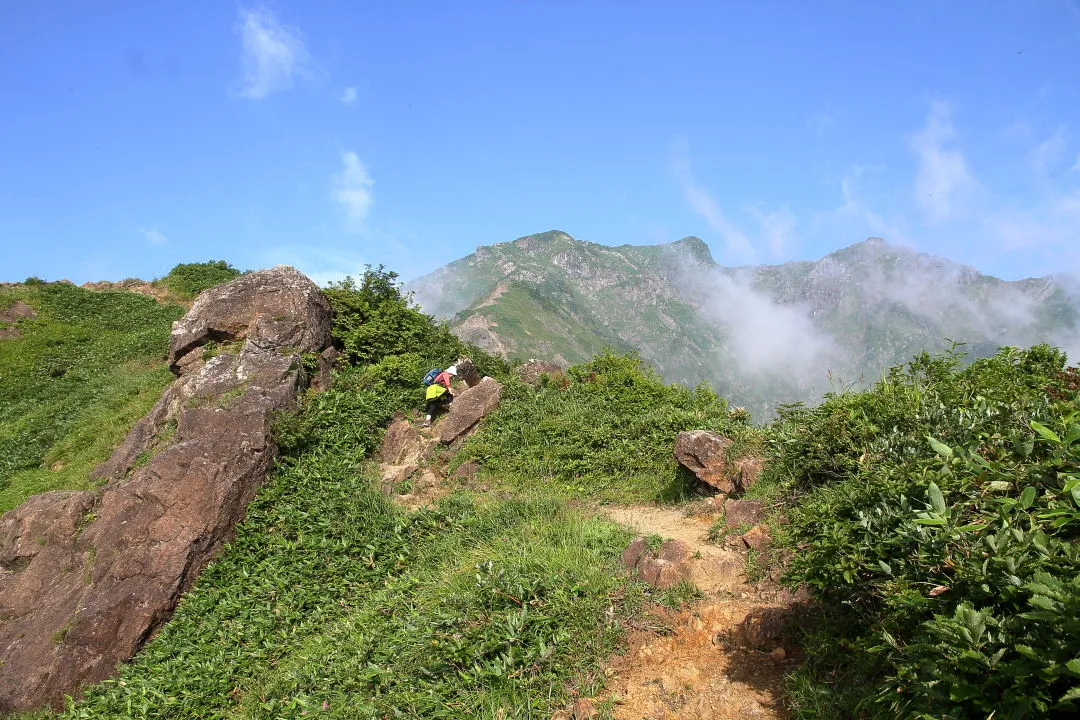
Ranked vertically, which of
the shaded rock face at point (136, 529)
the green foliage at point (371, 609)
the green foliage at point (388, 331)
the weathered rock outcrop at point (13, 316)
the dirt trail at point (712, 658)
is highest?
the weathered rock outcrop at point (13, 316)

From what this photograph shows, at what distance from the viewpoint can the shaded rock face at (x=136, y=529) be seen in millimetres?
7289

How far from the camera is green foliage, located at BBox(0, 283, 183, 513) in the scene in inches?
500

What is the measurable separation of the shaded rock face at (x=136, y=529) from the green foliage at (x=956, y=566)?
25.9 ft

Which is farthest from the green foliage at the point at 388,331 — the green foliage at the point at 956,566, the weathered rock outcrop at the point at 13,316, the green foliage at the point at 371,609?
the weathered rock outcrop at the point at 13,316

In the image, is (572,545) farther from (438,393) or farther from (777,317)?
(777,317)

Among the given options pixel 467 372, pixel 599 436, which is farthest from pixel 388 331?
pixel 599 436

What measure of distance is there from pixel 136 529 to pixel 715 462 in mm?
8158

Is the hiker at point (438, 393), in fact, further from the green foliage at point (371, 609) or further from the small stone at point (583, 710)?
the small stone at point (583, 710)

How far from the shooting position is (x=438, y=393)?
1201cm

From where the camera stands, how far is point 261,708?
5.76m

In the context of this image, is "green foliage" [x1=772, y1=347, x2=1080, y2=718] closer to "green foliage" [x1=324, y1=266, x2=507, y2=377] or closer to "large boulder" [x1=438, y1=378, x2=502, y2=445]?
"large boulder" [x1=438, y1=378, x2=502, y2=445]

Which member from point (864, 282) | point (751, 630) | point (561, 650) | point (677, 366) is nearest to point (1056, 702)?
point (751, 630)

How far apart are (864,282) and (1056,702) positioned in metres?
211

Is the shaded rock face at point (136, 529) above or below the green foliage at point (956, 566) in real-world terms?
above
